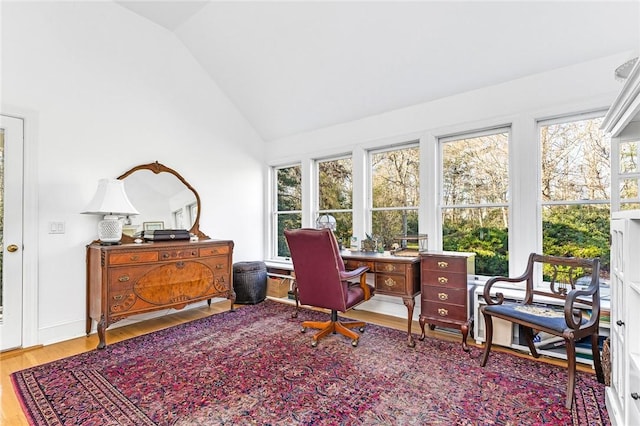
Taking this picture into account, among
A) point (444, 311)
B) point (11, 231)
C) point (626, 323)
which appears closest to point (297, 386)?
point (444, 311)

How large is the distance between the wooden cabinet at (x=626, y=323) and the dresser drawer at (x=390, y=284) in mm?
1540

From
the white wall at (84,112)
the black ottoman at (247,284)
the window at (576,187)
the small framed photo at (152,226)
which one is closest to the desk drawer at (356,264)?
the black ottoman at (247,284)

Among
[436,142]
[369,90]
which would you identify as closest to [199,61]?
[369,90]

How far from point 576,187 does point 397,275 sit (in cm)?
177

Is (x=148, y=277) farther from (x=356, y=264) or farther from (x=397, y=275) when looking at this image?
(x=397, y=275)

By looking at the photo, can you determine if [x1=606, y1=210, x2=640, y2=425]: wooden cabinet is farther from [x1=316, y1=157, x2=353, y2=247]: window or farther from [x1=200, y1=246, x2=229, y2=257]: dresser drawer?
[x1=200, y1=246, x2=229, y2=257]: dresser drawer

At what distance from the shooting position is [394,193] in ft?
A: 13.1

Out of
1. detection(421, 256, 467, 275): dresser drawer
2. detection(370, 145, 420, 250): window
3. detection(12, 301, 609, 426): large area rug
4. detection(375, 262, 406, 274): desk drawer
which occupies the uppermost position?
detection(370, 145, 420, 250): window

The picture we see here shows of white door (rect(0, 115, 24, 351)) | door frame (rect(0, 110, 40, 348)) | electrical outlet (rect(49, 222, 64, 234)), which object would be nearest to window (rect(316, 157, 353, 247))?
electrical outlet (rect(49, 222, 64, 234))

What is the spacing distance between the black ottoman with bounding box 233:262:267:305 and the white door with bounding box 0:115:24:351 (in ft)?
6.96

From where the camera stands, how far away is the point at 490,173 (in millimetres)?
3309

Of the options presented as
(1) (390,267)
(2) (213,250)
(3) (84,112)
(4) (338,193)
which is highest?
(3) (84,112)

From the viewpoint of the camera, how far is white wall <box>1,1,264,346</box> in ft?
9.70

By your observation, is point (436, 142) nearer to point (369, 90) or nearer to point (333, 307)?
point (369, 90)
